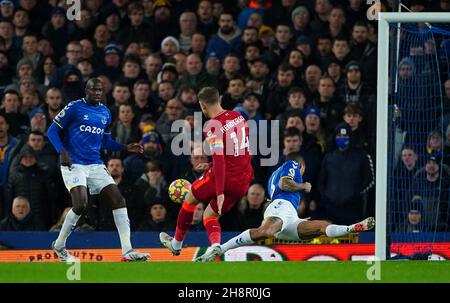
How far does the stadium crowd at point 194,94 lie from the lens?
599 inches

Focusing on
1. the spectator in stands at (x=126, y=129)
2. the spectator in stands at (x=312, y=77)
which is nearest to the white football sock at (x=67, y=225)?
the spectator in stands at (x=126, y=129)

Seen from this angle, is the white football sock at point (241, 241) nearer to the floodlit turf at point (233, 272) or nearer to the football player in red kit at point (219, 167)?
the football player in red kit at point (219, 167)

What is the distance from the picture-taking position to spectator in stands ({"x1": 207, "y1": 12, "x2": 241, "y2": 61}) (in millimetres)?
17375

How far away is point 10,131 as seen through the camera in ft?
53.7

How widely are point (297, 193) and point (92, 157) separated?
2.39 meters

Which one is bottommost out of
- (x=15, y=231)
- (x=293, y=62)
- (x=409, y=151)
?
(x=15, y=231)

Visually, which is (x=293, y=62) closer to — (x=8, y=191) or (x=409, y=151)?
(x=409, y=151)

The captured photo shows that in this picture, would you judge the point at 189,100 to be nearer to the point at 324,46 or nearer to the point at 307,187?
the point at 324,46

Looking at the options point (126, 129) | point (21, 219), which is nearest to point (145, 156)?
point (126, 129)

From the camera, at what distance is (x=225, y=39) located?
1756 centimetres

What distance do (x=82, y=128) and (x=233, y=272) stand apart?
2810 mm

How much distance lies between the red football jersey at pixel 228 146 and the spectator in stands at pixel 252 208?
7.63 feet

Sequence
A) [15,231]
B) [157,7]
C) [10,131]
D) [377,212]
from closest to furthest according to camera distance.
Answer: [377,212]
[15,231]
[10,131]
[157,7]

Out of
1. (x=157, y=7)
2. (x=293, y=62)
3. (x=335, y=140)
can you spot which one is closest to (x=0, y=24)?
(x=157, y=7)
